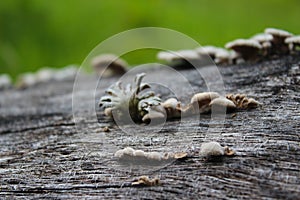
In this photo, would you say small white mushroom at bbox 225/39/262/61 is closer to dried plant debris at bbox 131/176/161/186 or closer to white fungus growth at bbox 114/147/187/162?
white fungus growth at bbox 114/147/187/162

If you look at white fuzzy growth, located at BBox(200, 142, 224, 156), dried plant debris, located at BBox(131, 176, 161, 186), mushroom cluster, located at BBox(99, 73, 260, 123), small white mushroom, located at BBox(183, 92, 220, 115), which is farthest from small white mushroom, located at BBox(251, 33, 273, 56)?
dried plant debris, located at BBox(131, 176, 161, 186)

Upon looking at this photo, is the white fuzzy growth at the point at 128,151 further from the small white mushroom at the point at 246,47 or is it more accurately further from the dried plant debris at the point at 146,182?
the small white mushroom at the point at 246,47

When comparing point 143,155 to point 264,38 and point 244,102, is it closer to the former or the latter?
point 244,102

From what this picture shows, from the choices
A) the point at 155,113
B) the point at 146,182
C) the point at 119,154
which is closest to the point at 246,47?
the point at 155,113

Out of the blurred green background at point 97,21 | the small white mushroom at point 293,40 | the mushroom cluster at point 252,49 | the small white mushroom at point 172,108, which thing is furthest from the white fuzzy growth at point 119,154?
the blurred green background at point 97,21

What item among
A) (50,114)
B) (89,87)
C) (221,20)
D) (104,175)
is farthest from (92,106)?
(221,20)
